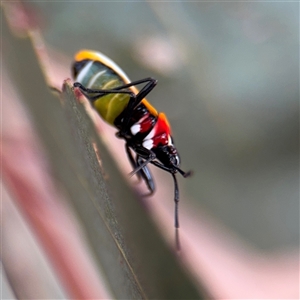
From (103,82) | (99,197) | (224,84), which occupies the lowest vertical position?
(99,197)

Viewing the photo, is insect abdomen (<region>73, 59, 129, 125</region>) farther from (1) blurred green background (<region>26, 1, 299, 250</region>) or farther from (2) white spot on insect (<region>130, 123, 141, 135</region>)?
(1) blurred green background (<region>26, 1, 299, 250</region>)

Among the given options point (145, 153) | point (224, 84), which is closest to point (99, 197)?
point (145, 153)

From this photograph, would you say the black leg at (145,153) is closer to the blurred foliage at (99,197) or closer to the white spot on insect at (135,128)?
the white spot on insect at (135,128)

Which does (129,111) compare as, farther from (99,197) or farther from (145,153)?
(99,197)

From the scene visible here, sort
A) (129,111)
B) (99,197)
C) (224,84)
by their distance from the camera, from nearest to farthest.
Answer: (99,197) → (129,111) → (224,84)

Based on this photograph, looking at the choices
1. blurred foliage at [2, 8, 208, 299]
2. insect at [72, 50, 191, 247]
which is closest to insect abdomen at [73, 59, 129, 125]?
insect at [72, 50, 191, 247]

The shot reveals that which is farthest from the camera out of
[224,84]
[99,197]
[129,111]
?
[224,84]

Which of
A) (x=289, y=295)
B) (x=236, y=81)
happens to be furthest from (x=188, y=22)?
Answer: (x=289, y=295)
